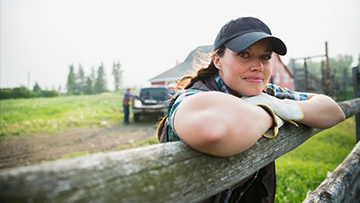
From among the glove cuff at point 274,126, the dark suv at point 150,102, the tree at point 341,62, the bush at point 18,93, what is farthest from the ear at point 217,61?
the tree at point 341,62

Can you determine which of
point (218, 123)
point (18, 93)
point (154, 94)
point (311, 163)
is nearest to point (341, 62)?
point (154, 94)

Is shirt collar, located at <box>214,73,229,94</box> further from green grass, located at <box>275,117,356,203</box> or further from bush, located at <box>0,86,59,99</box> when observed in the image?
bush, located at <box>0,86,59,99</box>

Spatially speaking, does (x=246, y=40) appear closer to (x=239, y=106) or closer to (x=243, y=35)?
(x=243, y=35)

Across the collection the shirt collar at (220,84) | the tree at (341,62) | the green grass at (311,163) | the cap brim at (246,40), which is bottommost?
the green grass at (311,163)

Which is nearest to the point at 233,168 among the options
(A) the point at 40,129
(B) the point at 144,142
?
(B) the point at 144,142

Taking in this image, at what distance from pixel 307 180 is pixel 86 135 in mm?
7864

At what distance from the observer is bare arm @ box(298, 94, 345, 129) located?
1286mm

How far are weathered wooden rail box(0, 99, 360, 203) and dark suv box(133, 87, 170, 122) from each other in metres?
8.22

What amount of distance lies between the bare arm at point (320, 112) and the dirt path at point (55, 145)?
577cm

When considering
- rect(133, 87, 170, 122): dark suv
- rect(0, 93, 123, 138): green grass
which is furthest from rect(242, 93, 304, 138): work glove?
rect(0, 93, 123, 138): green grass

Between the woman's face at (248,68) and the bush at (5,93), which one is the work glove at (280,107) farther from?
the bush at (5,93)

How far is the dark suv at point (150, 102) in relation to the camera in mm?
9875

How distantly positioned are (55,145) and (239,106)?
307 inches

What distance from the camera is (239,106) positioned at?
81 cm
